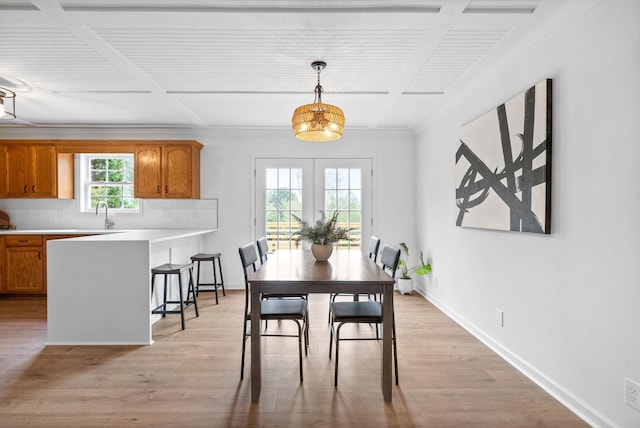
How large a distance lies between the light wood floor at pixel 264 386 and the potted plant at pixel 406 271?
1.24 metres

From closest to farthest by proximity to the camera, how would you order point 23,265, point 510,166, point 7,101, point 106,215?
point 510,166, point 7,101, point 23,265, point 106,215

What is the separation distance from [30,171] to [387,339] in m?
5.28

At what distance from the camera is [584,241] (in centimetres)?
197

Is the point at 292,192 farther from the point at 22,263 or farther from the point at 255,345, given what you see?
the point at 22,263

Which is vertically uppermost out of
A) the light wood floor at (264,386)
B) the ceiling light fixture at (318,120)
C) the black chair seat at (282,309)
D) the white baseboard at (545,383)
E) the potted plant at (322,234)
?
the ceiling light fixture at (318,120)

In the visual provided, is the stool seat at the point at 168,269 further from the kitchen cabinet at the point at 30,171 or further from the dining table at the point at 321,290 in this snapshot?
the kitchen cabinet at the point at 30,171

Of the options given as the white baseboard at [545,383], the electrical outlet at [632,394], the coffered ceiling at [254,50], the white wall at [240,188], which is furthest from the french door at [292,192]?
the electrical outlet at [632,394]

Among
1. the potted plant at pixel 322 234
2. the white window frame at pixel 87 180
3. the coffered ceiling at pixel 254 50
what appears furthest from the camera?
the white window frame at pixel 87 180

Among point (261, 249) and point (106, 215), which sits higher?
point (106, 215)

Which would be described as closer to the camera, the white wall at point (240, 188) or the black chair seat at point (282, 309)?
the black chair seat at point (282, 309)

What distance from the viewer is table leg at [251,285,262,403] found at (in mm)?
2125

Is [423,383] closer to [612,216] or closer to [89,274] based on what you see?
[612,216]

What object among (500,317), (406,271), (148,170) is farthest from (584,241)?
(148,170)

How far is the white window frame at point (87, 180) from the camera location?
16.8 ft
